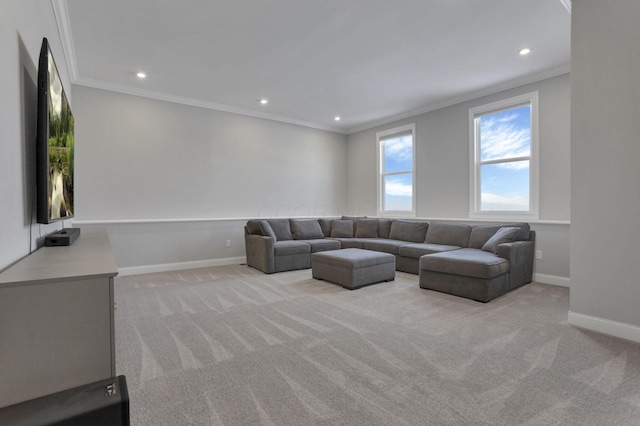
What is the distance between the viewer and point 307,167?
22.0 ft

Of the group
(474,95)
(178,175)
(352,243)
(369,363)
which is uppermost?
(474,95)

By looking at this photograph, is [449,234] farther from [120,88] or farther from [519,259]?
[120,88]

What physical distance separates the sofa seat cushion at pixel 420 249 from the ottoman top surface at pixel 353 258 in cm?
56

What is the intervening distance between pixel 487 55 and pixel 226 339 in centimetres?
414

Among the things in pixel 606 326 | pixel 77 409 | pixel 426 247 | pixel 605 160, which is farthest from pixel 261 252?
pixel 605 160

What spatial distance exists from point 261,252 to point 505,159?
3.95 metres

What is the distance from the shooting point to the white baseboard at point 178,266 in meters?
4.65

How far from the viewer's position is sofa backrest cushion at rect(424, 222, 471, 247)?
4.74 m

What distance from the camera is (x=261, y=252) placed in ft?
16.1

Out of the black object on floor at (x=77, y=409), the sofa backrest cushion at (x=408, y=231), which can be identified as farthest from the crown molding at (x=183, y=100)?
the black object on floor at (x=77, y=409)

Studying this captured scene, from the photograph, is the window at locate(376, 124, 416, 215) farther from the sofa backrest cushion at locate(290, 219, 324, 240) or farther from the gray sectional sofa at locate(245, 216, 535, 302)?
the sofa backrest cushion at locate(290, 219, 324, 240)

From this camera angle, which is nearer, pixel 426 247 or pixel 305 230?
pixel 426 247

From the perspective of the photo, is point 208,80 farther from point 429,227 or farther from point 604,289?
point 604,289

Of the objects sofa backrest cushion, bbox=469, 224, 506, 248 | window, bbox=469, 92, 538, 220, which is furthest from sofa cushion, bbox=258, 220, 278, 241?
window, bbox=469, 92, 538, 220
